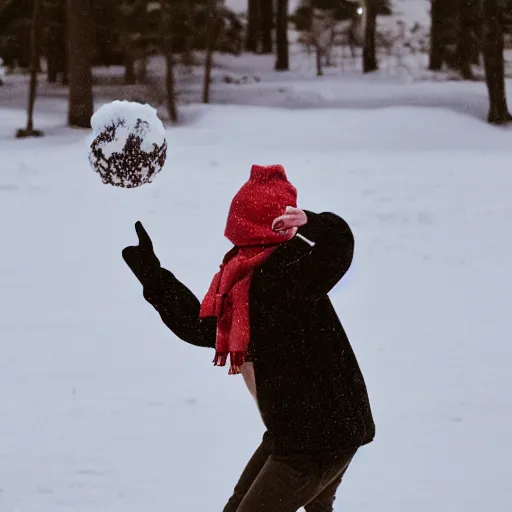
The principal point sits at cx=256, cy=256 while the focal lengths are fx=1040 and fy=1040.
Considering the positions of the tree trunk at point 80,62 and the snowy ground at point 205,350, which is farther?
the tree trunk at point 80,62

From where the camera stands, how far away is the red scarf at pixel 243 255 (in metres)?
2.73

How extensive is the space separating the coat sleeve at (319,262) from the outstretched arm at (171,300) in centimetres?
31

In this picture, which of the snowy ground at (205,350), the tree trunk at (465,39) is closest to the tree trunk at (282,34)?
the tree trunk at (465,39)

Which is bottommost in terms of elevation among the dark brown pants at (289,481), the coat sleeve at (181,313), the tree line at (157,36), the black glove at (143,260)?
the dark brown pants at (289,481)

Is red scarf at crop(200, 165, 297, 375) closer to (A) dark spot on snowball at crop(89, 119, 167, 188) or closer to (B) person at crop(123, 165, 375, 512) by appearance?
(B) person at crop(123, 165, 375, 512)

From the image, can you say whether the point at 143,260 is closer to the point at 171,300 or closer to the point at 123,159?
the point at 171,300

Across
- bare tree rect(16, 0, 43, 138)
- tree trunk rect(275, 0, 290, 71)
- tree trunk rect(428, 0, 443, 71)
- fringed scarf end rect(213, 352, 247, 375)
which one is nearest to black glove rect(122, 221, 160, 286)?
fringed scarf end rect(213, 352, 247, 375)

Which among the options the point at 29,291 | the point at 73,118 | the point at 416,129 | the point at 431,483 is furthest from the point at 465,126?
the point at 431,483

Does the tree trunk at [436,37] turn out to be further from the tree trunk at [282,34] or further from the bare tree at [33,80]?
the bare tree at [33,80]

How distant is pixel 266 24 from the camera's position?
155 feet

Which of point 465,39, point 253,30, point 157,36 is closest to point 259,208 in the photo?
point 157,36

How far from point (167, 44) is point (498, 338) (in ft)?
60.7

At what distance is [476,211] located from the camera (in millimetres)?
13227

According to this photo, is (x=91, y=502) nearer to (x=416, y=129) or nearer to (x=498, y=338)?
(x=498, y=338)
